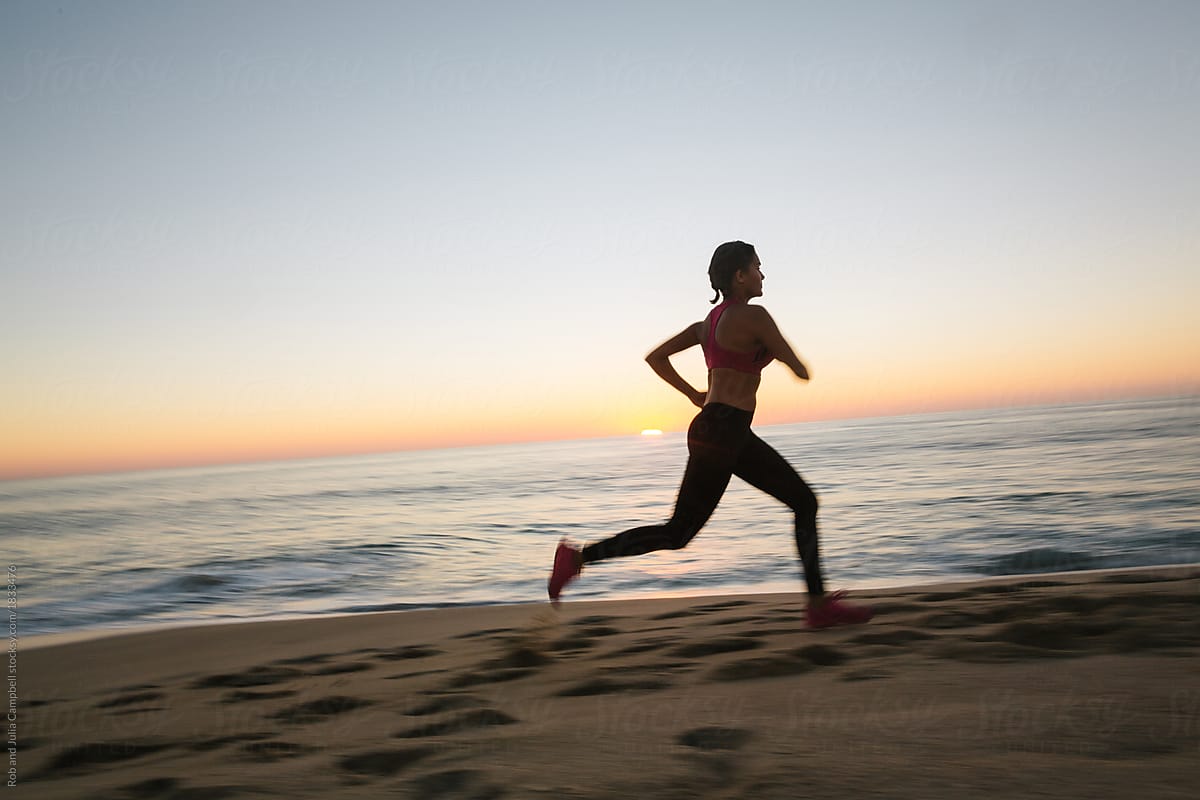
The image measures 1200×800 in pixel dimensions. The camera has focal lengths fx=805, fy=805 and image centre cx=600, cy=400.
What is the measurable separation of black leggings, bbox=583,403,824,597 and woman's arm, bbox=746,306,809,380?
0.28 meters

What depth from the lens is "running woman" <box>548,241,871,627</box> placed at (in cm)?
356

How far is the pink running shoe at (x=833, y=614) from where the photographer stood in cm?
372

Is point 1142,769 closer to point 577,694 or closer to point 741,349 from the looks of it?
point 577,694

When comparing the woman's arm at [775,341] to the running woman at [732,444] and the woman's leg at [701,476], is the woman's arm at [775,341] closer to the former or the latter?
the running woman at [732,444]

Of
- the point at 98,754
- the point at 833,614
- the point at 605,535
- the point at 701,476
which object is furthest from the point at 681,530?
the point at 605,535

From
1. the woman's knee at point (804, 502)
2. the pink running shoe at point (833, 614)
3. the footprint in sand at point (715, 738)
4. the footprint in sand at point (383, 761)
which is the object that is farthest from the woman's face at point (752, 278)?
the footprint in sand at point (383, 761)

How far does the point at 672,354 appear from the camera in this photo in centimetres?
394

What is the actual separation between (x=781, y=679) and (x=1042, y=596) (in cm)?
208

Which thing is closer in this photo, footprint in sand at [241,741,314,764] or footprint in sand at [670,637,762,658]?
footprint in sand at [241,741,314,764]

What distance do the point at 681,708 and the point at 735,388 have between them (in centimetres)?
146

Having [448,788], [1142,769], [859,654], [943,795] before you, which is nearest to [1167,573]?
[859,654]

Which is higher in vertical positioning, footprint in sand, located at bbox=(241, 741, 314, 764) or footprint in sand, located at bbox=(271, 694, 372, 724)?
footprint in sand, located at bbox=(241, 741, 314, 764)

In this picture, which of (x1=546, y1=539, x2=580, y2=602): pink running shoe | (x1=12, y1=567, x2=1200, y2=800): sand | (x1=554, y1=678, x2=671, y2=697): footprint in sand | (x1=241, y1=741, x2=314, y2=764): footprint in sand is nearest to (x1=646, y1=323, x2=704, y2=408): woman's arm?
(x1=546, y1=539, x2=580, y2=602): pink running shoe

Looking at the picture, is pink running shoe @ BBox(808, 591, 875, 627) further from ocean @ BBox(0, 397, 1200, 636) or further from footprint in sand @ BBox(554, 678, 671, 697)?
ocean @ BBox(0, 397, 1200, 636)
